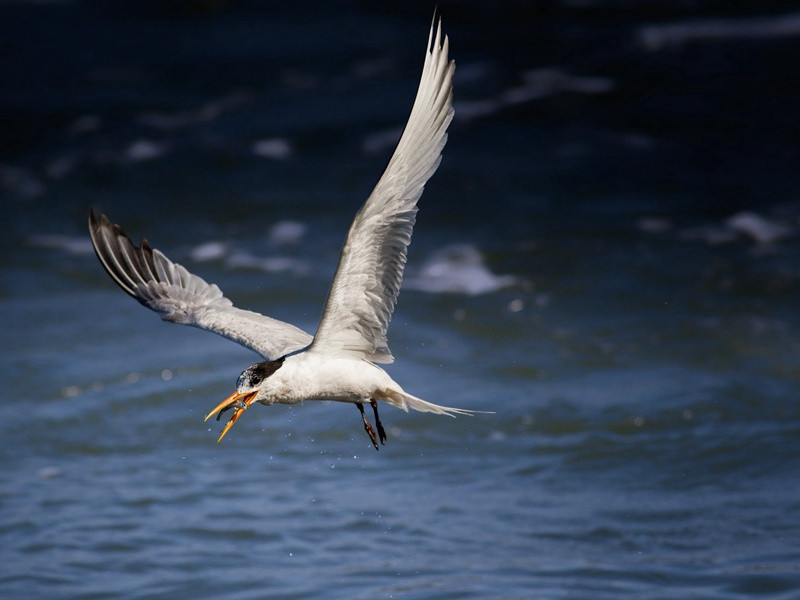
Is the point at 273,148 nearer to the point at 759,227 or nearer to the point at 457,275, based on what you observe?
the point at 457,275

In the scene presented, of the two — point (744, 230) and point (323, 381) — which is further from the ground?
point (744, 230)

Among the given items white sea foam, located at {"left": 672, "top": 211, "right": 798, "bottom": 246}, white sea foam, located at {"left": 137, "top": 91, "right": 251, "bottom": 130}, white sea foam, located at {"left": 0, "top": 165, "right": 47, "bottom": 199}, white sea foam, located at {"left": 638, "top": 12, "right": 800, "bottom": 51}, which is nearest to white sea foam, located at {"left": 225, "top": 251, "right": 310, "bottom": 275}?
white sea foam, located at {"left": 137, "top": 91, "right": 251, "bottom": 130}

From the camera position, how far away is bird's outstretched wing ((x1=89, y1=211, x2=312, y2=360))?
252 inches

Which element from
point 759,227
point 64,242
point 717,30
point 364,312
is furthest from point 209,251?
point 717,30

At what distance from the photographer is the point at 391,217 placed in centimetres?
535

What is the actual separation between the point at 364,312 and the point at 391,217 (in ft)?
1.88

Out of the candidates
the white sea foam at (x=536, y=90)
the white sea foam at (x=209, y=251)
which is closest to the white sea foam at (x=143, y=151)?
the white sea foam at (x=209, y=251)

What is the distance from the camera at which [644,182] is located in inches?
475

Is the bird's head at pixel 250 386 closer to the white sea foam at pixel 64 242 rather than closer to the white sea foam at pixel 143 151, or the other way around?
the white sea foam at pixel 64 242

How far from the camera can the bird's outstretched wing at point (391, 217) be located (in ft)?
17.1

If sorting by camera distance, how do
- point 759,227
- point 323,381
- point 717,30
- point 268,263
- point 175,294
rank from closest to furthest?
1. point 323,381
2. point 175,294
3. point 759,227
4. point 268,263
5. point 717,30

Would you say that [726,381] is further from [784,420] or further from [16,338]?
[16,338]

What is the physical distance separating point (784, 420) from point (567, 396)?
164cm

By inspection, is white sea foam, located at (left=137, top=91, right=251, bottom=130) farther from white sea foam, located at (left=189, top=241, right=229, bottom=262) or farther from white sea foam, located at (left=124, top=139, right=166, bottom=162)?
white sea foam, located at (left=189, top=241, right=229, bottom=262)
